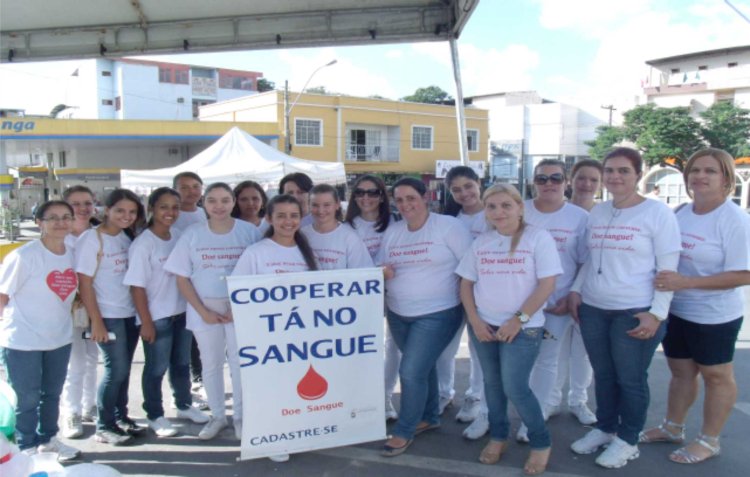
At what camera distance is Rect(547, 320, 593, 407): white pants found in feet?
13.6

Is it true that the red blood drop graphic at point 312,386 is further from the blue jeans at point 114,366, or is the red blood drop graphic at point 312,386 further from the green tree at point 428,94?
the green tree at point 428,94

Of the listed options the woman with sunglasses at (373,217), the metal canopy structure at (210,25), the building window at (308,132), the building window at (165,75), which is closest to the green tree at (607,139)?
the building window at (308,132)

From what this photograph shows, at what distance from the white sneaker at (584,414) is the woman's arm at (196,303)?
106 inches

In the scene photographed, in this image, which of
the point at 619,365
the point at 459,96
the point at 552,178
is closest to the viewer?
the point at 619,365

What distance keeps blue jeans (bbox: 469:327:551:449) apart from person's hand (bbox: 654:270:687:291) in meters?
0.73

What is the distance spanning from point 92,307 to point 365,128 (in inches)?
1296

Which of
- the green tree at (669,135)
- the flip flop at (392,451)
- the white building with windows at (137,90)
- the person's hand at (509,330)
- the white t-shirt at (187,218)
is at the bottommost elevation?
the flip flop at (392,451)

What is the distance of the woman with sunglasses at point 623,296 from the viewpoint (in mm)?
3160

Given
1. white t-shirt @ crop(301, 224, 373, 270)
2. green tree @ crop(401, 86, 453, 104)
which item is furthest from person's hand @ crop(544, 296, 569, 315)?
green tree @ crop(401, 86, 453, 104)

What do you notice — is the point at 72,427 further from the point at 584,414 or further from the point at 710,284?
the point at 710,284

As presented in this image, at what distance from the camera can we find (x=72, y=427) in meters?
3.80

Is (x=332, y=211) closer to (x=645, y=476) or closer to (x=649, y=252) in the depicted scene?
(x=649, y=252)

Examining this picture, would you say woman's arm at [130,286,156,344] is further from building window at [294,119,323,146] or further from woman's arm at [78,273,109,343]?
building window at [294,119,323,146]

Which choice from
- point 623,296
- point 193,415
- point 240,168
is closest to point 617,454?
point 623,296
